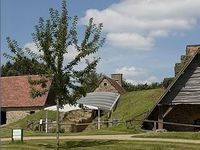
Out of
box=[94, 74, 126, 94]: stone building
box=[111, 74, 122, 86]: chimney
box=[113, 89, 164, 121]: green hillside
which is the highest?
box=[111, 74, 122, 86]: chimney

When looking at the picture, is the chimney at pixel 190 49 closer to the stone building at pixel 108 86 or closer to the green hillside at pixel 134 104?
the green hillside at pixel 134 104

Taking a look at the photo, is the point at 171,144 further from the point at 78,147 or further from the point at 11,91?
the point at 11,91

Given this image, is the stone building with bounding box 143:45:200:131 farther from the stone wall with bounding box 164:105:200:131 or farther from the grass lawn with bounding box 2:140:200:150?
the grass lawn with bounding box 2:140:200:150

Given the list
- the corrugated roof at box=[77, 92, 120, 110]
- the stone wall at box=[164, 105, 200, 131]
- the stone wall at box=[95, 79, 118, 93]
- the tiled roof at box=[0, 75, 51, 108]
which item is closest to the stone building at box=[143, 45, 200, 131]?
the stone wall at box=[164, 105, 200, 131]

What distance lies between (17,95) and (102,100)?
42.1ft

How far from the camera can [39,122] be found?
42156mm

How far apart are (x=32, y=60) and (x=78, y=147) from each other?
4701 mm

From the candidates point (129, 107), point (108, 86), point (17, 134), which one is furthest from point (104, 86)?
point (17, 134)

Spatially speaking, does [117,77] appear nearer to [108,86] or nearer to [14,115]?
[108,86]

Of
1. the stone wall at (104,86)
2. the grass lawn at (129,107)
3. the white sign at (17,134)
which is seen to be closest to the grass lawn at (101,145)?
the white sign at (17,134)

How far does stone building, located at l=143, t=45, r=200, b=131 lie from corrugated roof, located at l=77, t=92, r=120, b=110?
11.0m

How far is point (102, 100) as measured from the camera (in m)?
50.7

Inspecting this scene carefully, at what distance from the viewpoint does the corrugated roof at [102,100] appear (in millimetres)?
48256

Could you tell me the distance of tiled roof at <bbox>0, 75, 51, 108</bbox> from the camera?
5662 cm
